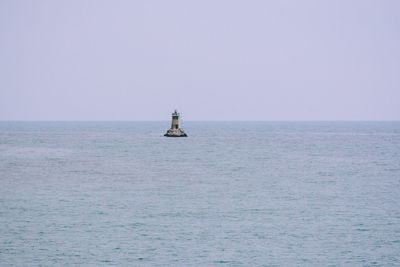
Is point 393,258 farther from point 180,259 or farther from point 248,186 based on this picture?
point 248,186

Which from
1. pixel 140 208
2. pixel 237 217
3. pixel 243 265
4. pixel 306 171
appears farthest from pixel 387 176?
pixel 243 265

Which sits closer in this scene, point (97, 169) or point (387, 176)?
point (387, 176)

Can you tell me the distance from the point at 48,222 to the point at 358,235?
1945 cm

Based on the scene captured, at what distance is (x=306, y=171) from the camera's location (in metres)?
60.6

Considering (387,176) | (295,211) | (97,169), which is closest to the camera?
(295,211)

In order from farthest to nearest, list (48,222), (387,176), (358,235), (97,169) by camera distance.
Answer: (97,169)
(387,176)
(48,222)
(358,235)

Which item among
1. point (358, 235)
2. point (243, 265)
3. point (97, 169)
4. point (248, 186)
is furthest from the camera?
point (97, 169)

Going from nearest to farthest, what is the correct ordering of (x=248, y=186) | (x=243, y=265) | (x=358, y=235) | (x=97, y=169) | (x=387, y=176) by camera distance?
(x=243, y=265) < (x=358, y=235) < (x=248, y=186) < (x=387, y=176) < (x=97, y=169)

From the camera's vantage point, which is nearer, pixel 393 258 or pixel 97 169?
pixel 393 258

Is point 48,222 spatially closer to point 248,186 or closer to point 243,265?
point 243,265

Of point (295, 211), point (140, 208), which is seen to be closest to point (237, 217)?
point (295, 211)

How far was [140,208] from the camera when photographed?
116 feet

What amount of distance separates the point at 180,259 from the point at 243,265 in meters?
3.22

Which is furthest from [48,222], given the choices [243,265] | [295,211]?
[295,211]
